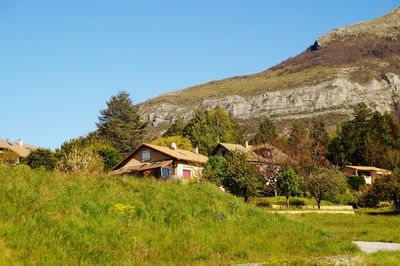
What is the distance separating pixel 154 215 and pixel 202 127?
239 ft

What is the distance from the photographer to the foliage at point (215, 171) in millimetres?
45469

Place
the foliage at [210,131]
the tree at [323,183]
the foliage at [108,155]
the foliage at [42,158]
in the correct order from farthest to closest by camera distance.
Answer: the foliage at [210,131] → the foliage at [108,155] → the foliage at [42,158] → the tree at [323,183]

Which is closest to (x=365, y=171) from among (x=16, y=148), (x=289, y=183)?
(x=289, y=183)

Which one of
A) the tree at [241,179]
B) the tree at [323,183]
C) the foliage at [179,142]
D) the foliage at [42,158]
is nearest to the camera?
the tree at [241,179]

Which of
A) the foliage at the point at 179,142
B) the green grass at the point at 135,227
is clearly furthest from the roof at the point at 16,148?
the green grass at the point at 135,227

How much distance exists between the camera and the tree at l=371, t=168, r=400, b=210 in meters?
40.4

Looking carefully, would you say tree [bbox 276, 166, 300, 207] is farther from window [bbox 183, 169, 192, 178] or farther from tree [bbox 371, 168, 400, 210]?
window [bbox 183, 169, 192, 178]

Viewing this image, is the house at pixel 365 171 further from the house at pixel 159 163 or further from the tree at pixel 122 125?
the tree at pixel 122 125

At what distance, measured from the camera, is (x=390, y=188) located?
40750mm

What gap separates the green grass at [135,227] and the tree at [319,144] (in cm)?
4519

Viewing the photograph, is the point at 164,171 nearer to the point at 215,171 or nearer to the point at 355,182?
the point at 215,171

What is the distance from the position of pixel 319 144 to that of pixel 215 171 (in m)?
32.0

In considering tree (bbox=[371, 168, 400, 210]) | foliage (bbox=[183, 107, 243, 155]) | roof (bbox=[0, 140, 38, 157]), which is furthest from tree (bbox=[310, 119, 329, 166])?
roof (bbox=[0, 140, 38, 157])

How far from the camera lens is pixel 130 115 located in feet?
306
